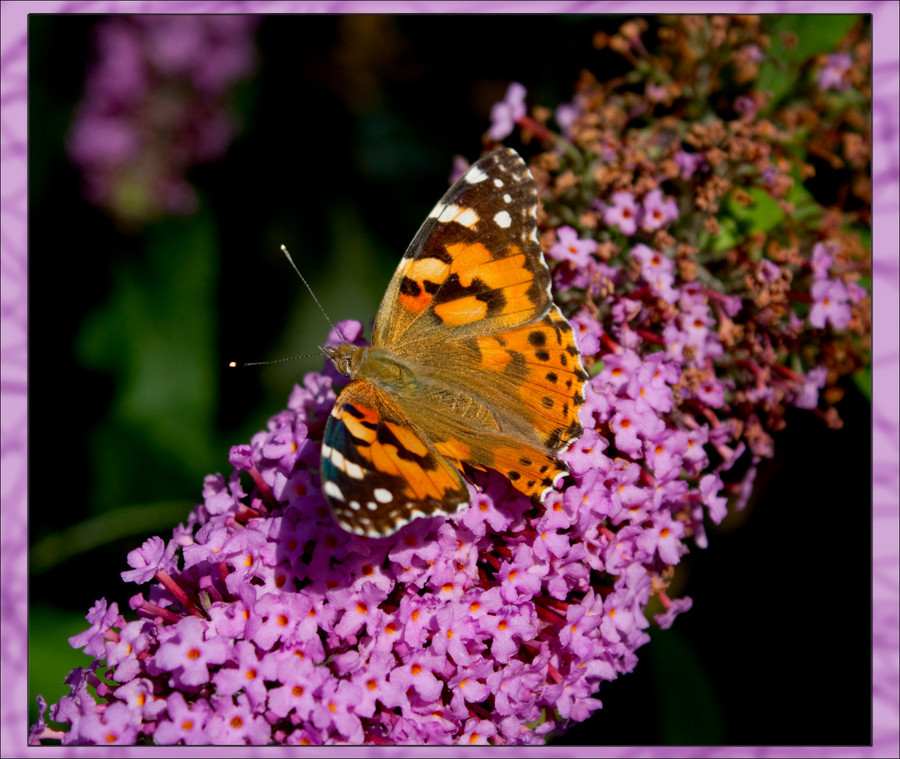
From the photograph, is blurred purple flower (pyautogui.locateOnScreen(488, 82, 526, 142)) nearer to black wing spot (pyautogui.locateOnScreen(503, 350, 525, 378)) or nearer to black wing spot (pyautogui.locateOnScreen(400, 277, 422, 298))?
black wing spot (pyautogui.locateOnScreen(400, 277, 422, 298))

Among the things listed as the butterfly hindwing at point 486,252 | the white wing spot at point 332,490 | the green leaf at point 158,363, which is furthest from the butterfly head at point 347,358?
the green leaf at point 158,363

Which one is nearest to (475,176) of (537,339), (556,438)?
(537,339)

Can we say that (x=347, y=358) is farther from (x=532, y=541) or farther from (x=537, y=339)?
(x=532, y=541)

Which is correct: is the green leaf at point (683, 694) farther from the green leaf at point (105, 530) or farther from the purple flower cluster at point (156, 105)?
the purple flower cluster at point (156, 105)

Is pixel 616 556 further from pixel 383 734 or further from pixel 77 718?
pixel 77 718

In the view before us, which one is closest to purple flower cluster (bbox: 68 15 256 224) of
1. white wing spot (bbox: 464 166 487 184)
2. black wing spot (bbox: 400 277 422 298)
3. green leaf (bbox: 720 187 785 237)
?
black wing spot (bbox: 400 277 422 298)
